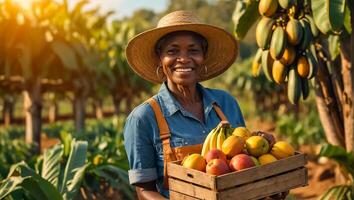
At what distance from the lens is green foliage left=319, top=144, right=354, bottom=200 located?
4.35 metres

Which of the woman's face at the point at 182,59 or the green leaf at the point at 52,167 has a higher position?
the woman's face at the point at 182,59

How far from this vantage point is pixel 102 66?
44.0 ft

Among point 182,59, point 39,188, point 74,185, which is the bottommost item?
point 74,185

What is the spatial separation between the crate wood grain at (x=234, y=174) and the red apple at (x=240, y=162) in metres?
0.03

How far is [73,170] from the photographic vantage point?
14.6 ft

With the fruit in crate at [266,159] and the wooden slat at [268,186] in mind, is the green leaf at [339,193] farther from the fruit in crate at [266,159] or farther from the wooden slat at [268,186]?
the fruit in crate at [266,159]

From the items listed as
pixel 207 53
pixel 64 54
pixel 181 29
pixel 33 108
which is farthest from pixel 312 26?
pixel 33 108

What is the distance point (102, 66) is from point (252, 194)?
38.0ft

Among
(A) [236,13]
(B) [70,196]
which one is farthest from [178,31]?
(A) [236,13]

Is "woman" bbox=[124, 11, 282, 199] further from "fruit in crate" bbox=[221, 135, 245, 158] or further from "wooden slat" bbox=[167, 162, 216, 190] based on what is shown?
"fruit in crate" bbox=[221, 135, 245, 158]

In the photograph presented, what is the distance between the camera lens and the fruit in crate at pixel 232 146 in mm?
2143

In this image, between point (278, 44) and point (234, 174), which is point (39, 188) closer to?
point (278, 44)

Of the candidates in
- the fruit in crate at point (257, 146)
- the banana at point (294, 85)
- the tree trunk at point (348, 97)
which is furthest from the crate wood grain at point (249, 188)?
the tree trunk at point (348, 97)

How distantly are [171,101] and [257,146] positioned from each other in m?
0.58
